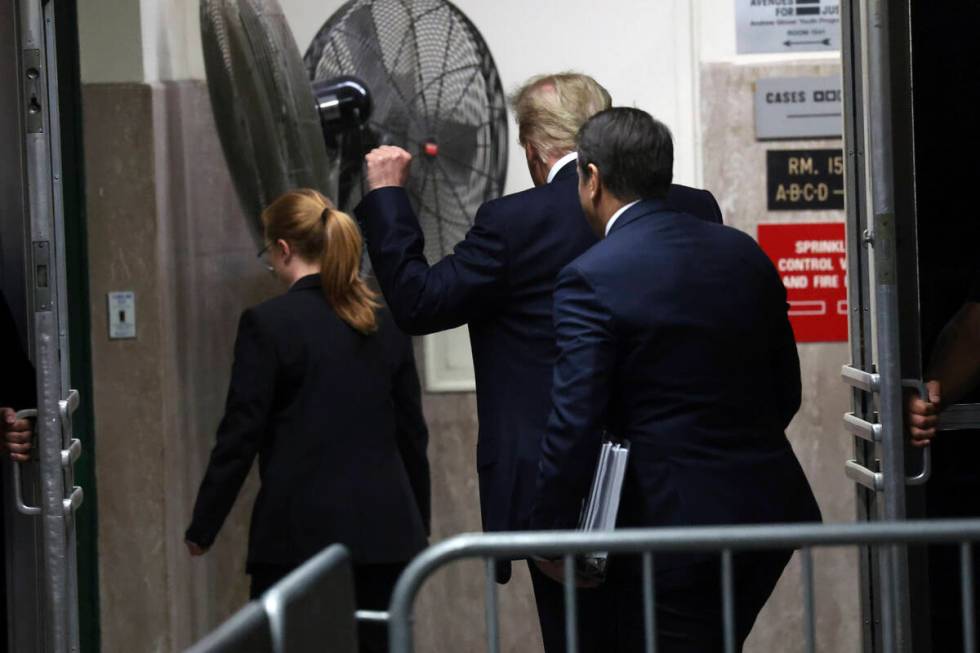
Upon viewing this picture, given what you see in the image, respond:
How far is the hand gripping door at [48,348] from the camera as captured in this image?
131 inches

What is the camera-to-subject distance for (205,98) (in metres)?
5.17

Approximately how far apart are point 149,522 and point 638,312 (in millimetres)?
2499

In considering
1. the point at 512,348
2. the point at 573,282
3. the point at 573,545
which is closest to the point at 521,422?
the point at 512,348

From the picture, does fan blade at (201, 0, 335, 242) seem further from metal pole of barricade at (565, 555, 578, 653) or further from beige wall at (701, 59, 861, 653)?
metal pole of barricade at (565, 555, 578, 653)

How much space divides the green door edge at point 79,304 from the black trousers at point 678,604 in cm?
203

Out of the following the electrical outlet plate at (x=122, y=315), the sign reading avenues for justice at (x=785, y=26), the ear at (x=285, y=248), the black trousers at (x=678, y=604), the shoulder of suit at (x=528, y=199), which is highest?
the sign reading avenues for justice at (x=785, y=26)

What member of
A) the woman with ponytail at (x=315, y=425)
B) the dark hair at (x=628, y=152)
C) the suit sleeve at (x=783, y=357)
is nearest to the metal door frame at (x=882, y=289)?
the suit sleeve at (x=783, y=357)

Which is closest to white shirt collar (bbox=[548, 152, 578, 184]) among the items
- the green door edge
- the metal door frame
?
the metal door frame

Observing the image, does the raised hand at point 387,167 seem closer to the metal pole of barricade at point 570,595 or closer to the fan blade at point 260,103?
the fan blade at point 260,103

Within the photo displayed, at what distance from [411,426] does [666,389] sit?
1571 mm

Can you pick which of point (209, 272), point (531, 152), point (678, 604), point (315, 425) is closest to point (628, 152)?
point (531, 152)

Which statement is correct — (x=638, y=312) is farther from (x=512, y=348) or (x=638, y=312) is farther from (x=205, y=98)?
(x=205, y=98)

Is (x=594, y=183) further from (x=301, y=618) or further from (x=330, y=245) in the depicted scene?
(x=301, y=618)

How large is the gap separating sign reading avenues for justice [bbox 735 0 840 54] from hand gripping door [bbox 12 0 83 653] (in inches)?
95.9
